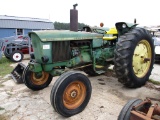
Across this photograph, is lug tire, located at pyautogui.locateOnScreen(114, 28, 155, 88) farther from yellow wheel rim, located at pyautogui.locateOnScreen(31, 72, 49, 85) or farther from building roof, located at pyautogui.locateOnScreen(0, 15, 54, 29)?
building roof, located at pyautogui.locateOnScreen(0, 15, 54, 29)

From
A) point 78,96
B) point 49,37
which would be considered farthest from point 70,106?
point 49,37

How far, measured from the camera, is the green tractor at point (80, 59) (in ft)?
10.2

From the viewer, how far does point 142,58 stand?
14.0 feet

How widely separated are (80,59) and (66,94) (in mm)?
1258

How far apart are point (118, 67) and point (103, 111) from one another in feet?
3.50

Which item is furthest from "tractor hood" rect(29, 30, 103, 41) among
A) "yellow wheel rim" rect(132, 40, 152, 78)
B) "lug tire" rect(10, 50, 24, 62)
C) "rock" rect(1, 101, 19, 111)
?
"lug tire" rect(10, 50, 24, 62)

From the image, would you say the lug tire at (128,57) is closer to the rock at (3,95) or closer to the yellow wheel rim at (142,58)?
the yellow wheel rim at (142,58)

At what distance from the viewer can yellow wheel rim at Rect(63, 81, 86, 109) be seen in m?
3.10

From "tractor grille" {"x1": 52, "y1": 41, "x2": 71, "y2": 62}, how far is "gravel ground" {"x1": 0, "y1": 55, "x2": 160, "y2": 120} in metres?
0.93

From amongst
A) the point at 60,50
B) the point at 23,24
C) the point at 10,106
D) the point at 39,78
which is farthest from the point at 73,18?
the point at 23,24

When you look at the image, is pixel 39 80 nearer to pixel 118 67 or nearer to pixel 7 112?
pixel 7 112

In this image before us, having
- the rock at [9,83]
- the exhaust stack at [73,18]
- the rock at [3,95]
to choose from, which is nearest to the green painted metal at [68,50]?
the exhaust stack at [73,18]

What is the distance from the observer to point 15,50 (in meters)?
9.38

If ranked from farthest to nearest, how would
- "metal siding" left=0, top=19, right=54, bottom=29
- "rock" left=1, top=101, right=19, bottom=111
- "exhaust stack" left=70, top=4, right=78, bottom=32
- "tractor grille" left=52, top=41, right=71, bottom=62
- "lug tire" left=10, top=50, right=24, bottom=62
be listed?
"metal siding" left=0, top=19, right=54, bottom=29 → "lug tire" left=10, top=50, right=24, bottom=62 → "exhaust stack" left=70, top=4, right=78, bottom=32 → "tractor grille" left=52, top=41, right=71, bottom=62 → "rock" left=1, top=101, right=19, bottom=111
